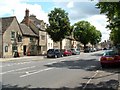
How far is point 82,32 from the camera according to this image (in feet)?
394

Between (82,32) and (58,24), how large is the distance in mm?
54003

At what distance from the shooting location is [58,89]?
515 inches

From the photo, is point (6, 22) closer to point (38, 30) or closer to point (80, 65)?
point (38, 30)

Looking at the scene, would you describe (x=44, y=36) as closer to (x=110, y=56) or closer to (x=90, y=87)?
(x=110, y=56)

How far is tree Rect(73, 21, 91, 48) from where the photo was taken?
392 ft

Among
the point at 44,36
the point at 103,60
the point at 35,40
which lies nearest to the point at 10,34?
the point at 35,40

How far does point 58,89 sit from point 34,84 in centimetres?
197

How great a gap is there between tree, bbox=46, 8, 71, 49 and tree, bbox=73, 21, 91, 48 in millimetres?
52048

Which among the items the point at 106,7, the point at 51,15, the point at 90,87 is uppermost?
the point at 51,15

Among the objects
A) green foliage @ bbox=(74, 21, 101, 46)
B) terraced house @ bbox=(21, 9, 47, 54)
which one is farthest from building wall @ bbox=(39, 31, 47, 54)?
green foliage @ bbox=(74, 21, 101, 46)

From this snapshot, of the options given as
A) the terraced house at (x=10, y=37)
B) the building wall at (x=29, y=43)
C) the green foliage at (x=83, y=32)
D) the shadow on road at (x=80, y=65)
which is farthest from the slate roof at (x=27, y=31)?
the green foliage at (x=83, y=32)

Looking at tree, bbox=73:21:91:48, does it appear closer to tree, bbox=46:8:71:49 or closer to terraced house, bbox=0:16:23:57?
tree, bbox=46:8:71:49

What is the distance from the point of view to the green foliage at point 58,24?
66.4 m

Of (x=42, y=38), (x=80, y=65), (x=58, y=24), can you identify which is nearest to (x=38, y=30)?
(x=42, y=38)
